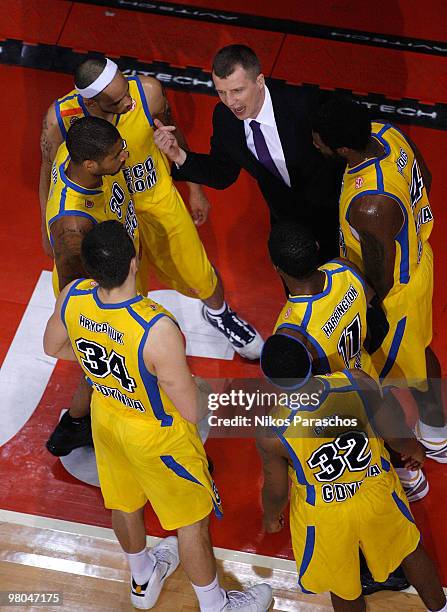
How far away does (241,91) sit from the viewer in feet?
Answer: 16.3

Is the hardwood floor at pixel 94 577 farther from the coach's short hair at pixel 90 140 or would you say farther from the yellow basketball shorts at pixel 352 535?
the coach's short hair at pixel 90 140

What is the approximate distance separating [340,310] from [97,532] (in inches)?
80.8

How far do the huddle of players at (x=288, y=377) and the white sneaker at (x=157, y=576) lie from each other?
0.01 metres

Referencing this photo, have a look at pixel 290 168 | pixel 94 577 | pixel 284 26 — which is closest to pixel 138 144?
pixel 290 168

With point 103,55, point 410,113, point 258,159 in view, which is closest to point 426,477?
point 258,159

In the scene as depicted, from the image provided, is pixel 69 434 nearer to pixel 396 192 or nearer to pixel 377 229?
pixel 377 229

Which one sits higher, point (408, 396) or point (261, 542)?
point (408, 396)

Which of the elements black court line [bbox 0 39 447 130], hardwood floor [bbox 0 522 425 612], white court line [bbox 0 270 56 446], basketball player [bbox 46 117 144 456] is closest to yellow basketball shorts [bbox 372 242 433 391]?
hardwood floor [bbox 0 522 425 612]

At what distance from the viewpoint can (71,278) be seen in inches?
181

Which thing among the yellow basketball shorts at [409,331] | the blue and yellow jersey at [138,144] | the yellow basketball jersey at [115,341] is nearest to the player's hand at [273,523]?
the yellow basketball jersey at [115,341]

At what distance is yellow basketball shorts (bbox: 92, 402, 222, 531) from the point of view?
4.31 metres

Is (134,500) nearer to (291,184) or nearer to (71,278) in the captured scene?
(71,278)

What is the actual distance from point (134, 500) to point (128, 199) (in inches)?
65.8

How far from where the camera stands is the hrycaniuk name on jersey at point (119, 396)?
4.19 meters
